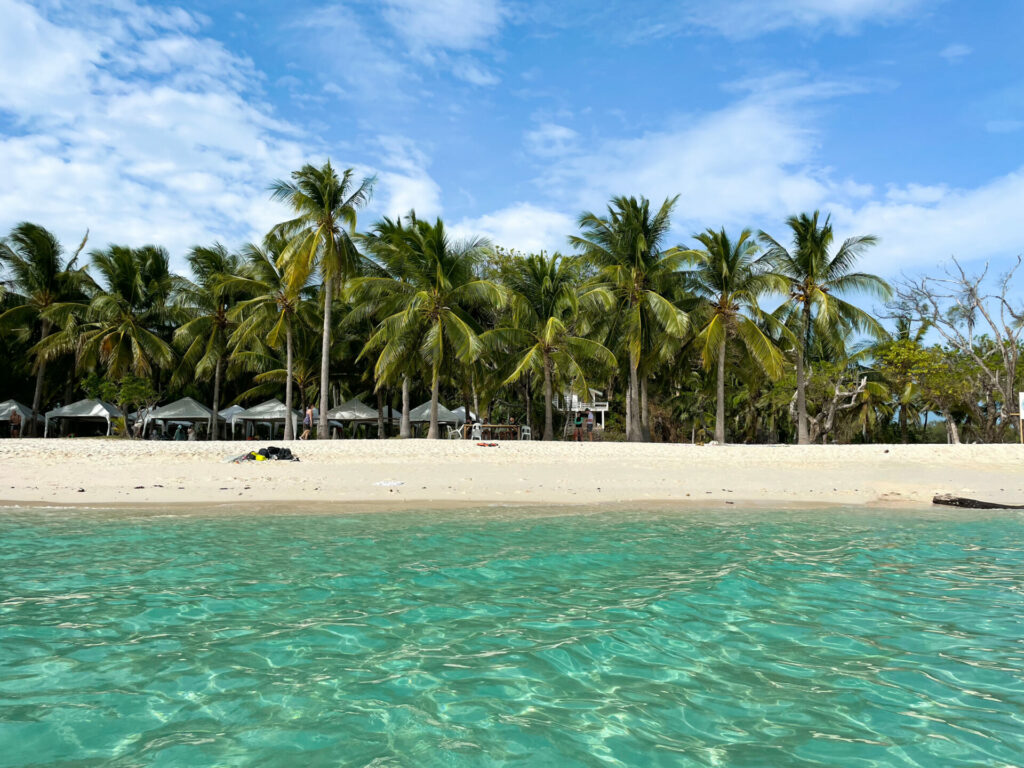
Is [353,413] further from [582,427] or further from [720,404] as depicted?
[720,404]

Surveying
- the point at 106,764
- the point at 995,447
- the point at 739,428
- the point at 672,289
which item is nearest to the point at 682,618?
the point at 106,764

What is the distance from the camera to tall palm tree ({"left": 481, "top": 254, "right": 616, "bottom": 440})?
2539 cm

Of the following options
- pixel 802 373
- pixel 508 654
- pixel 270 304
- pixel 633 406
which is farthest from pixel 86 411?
pixel 508 654

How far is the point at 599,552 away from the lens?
23.9 feet

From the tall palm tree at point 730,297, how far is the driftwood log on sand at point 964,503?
1314cm

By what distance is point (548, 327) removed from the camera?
83.1ft

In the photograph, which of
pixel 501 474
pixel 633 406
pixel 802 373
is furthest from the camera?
pixel 633 406

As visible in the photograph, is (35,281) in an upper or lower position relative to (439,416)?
upper

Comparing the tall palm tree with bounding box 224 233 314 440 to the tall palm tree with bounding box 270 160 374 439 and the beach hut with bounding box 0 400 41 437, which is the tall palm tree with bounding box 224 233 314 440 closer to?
the tall palm tree with bounding box 270 160 374 439

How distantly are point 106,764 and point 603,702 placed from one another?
87.9 inches

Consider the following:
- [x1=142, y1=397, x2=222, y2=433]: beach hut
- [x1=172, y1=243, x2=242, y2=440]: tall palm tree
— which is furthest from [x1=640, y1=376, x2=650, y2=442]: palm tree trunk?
[x1=142, y1=397, x2=222, y2=433]: beach hut

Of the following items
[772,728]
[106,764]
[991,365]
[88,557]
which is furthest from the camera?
[991,365]

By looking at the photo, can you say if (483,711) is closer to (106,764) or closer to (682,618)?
(106,764)

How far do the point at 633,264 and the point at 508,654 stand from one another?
2380 cm
